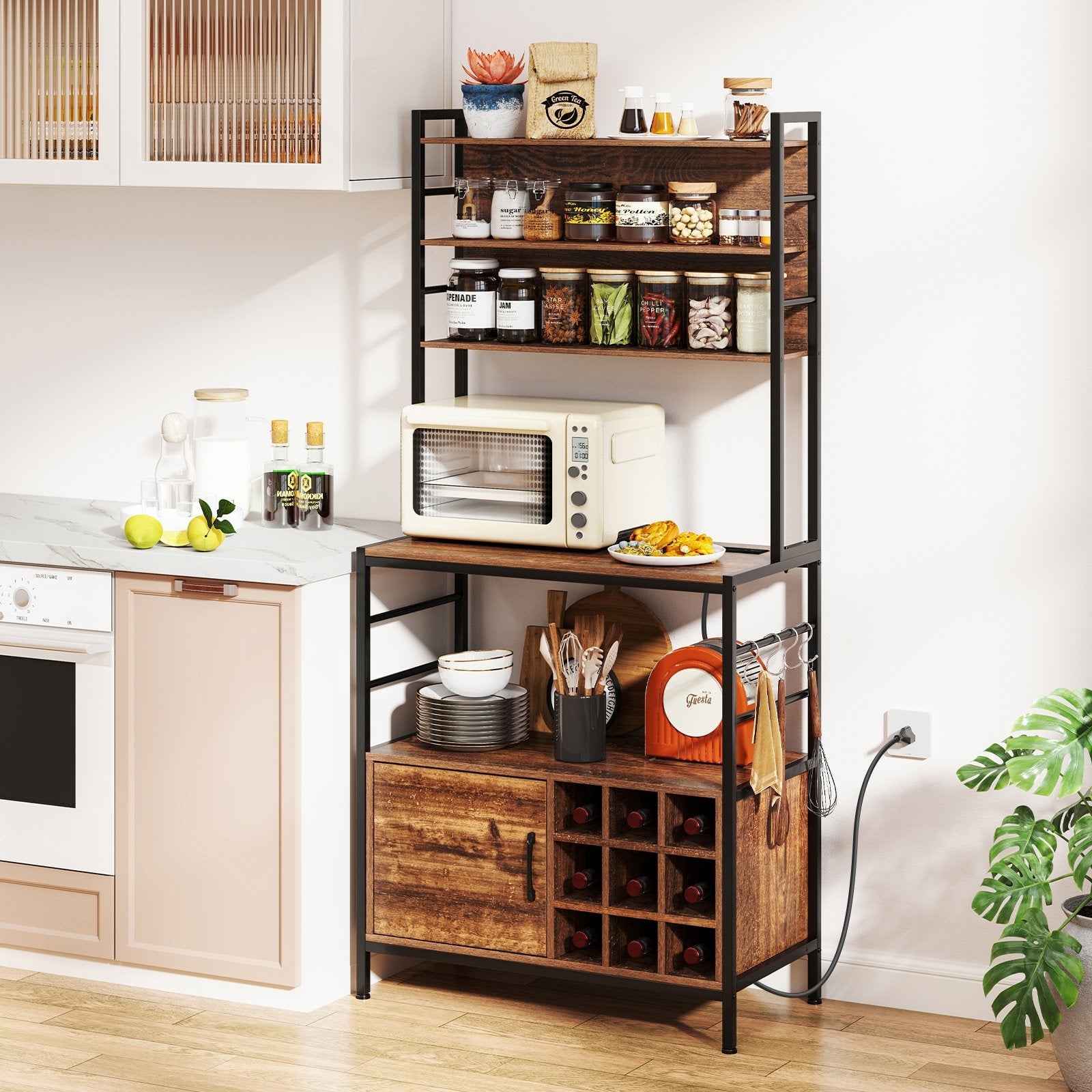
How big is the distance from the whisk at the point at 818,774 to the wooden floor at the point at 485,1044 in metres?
0.40

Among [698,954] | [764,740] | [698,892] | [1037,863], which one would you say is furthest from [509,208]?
[1037,863]

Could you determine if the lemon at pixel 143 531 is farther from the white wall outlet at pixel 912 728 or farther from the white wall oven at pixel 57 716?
the white wall outlet at pixel 912 728

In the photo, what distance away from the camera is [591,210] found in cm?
356

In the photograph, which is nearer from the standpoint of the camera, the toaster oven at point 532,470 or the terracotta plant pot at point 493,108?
the toaster oven at point 532,470

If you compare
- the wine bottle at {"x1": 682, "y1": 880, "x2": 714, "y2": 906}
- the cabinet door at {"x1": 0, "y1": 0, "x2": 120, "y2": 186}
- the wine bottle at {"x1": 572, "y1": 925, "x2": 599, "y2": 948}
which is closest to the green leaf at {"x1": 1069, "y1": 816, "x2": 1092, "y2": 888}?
the wine bottle at {"x1": 682, "y1": 880, "x2": 714, "y2": 906}

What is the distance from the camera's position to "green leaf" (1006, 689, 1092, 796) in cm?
320

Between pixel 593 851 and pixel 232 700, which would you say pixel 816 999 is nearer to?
pixel 593 851

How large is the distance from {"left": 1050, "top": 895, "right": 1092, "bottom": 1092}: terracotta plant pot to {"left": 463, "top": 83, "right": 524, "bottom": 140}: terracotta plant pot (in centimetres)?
178

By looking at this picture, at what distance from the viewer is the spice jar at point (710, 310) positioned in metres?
3.52

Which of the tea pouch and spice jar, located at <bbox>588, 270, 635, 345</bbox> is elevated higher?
the tea pouch

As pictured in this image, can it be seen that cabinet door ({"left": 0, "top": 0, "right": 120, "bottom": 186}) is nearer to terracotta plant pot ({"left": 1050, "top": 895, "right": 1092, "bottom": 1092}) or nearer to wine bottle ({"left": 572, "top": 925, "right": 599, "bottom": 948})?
wine bottle ({"left": 572, "top": 925, "right": 599, "bottom": 948})

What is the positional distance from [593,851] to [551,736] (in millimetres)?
308

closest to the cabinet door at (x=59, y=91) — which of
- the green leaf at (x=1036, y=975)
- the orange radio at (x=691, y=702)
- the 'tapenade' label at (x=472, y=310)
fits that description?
the 'tapenade' label at (x=472, y=310)

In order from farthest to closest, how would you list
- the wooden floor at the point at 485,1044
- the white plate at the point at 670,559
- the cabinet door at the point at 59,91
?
the cabinet door at the point at 59,91, the white plate at the point at 670,559, the wooden floor at the point at 485,1044
